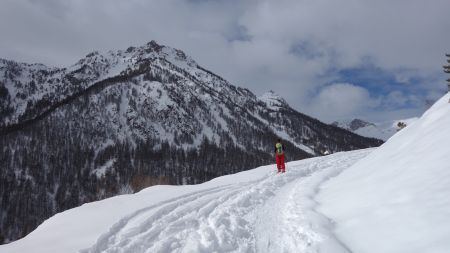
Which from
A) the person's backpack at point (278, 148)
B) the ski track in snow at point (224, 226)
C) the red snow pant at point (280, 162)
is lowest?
the ski track in snow at point (224, 226)

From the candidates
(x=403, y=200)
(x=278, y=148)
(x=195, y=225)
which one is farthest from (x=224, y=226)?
(x=278, y=148)

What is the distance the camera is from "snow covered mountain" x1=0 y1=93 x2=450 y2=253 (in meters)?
7.11

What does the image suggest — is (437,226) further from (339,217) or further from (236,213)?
(236,213)

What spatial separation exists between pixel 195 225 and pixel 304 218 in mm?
3014

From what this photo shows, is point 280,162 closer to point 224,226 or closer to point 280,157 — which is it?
point 280,157

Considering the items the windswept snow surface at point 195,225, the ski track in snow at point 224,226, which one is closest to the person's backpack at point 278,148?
the windswept snow surface at point 195,225

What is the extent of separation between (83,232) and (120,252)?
2719mm

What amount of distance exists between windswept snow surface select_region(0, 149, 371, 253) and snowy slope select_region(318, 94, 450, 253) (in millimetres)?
596

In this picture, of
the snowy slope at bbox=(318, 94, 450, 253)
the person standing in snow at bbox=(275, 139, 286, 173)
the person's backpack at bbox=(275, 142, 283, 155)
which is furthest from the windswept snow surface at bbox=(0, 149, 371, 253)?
the person's backpack at bbox=(275, 142, 283, 155)

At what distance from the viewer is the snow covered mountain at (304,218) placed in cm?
711

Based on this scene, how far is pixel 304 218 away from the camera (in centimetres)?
1047

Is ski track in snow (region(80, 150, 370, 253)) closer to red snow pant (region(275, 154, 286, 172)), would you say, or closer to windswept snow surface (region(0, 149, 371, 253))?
windswept snow surface (region(0, 149, 371, 253))

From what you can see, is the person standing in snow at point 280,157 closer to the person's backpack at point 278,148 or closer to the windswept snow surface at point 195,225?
the person's backpack at point 278,148

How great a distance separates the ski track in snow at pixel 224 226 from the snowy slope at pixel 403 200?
804mm
